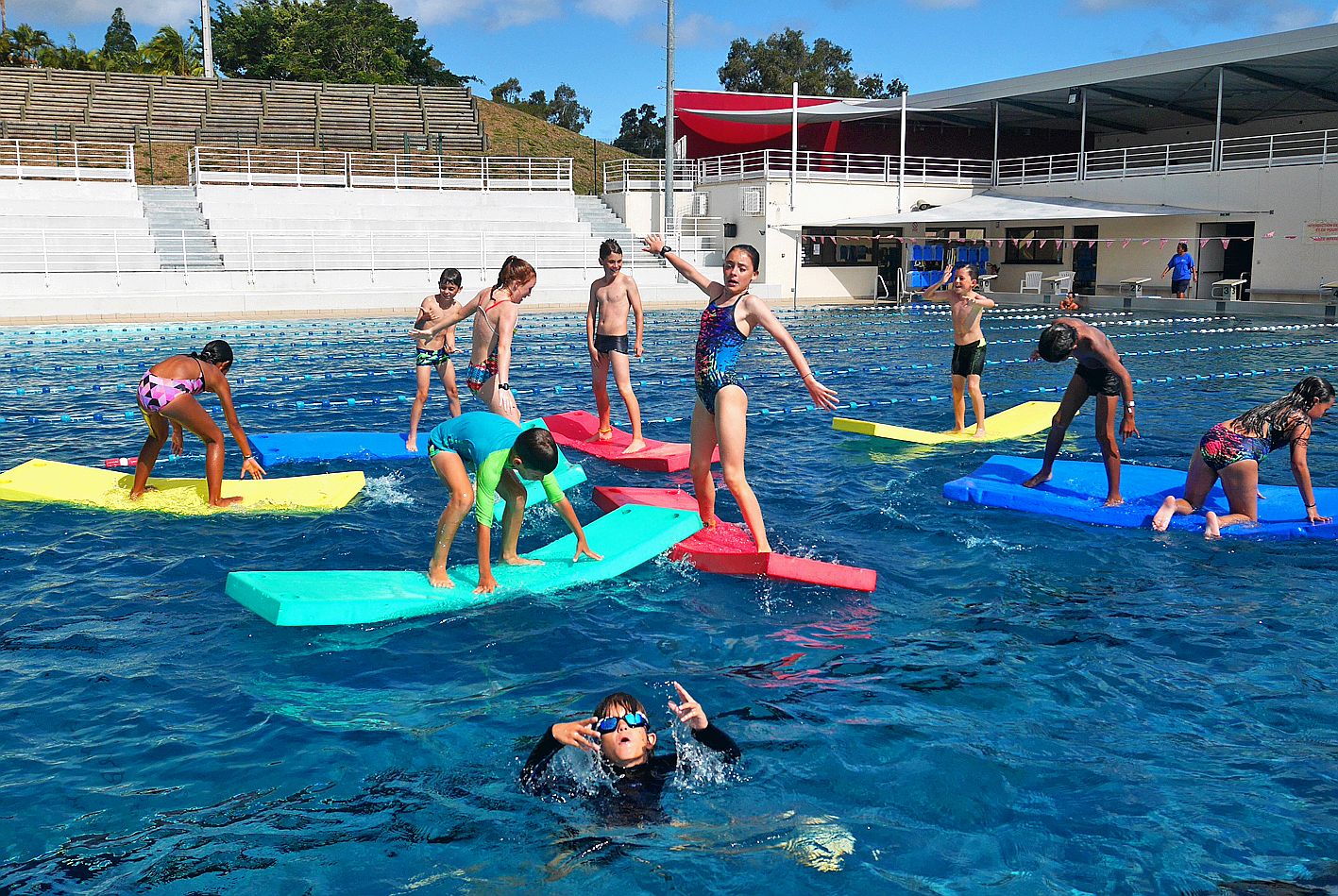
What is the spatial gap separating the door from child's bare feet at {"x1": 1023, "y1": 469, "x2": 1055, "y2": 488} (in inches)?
1013

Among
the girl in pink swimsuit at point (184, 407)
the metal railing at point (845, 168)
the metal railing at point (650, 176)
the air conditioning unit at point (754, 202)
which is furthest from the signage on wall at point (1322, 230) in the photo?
the girl in pink swimsuit at point (184, 407)

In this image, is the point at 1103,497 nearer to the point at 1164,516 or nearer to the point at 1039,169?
the point at 1164,516

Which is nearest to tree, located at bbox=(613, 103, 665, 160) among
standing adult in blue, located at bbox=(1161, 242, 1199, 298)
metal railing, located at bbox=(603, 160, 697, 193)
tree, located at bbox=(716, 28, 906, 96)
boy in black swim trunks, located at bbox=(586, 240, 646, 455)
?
tree, located at bbox=(716, 28, 906, 96)

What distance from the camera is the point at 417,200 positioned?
105ft

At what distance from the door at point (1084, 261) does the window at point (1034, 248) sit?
1.78 feet

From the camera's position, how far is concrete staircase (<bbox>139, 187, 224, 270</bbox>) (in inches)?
1015

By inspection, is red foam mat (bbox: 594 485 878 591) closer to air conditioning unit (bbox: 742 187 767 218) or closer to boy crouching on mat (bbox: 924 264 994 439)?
boy crouching on mat (bbox: 924 264 994 439)

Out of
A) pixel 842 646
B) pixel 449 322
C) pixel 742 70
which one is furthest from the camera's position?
pixel 742 70

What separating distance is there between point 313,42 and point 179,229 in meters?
25.7

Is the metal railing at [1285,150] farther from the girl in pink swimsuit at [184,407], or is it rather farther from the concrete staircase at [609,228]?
the girl in pink swimsuit at [184,407]

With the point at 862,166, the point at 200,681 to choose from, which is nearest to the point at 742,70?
the point at 862,166

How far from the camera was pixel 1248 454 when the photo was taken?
A: 286 inches

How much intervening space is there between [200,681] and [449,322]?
415cm

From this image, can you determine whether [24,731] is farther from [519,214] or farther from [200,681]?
[519,214]
